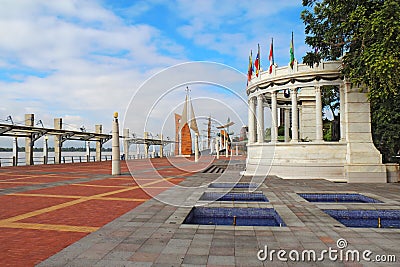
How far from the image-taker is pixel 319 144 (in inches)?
840

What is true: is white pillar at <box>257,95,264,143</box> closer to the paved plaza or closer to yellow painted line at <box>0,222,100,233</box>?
the paved plaza

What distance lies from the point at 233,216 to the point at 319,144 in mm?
13748

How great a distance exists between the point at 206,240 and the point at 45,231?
3899mm

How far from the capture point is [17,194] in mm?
12836

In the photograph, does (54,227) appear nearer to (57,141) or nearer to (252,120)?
(252,120)

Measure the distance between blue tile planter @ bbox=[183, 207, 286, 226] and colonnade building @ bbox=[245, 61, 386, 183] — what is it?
1238 centimetres

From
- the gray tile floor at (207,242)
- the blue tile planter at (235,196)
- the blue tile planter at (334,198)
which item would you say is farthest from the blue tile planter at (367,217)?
the blue tile planter at (235,196)

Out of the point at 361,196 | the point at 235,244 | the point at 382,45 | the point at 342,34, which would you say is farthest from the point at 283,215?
the point at 342,34

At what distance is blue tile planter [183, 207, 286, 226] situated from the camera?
9.74 m

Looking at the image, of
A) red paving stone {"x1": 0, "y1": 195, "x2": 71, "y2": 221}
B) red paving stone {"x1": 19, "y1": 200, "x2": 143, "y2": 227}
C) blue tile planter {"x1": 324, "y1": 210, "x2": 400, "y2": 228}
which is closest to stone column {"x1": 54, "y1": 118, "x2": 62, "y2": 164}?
red paving stone {"x1": 0, "y1": 195, "x2": 71, "y2": 221}

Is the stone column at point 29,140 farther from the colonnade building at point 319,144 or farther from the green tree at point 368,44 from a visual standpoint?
the green tree at point 368,44

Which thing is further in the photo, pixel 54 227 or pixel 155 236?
pixel 54 227

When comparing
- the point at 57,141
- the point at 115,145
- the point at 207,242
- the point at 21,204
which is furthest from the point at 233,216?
the point at 57,141

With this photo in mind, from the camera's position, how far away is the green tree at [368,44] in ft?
45.0
